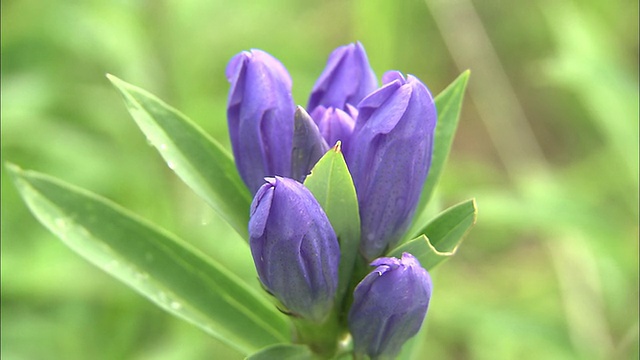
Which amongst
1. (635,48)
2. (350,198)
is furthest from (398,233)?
(635,48)

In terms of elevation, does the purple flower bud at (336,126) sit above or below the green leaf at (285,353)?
above

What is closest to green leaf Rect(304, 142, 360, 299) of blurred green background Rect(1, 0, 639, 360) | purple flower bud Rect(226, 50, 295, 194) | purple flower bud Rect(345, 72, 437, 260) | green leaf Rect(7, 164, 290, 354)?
purple flower bud Rect(345, 72, 437, 260)

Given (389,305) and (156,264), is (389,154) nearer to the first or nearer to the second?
(389,305)

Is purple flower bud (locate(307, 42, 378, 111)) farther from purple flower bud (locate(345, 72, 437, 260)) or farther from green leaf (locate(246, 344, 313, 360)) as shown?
green leaf (locate(246, 344, 313, 360))

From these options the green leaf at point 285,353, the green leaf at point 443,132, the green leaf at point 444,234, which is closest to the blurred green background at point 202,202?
the green leaf at point 443,132

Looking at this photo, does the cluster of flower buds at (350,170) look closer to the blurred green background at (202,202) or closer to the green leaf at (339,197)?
the green leaf at (339,197)

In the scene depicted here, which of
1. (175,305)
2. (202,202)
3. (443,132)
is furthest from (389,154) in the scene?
(202,202)

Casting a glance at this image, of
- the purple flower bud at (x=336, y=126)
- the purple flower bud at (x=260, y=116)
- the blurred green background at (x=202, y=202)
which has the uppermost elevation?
the purple flower bud at (x=260, y=116)
